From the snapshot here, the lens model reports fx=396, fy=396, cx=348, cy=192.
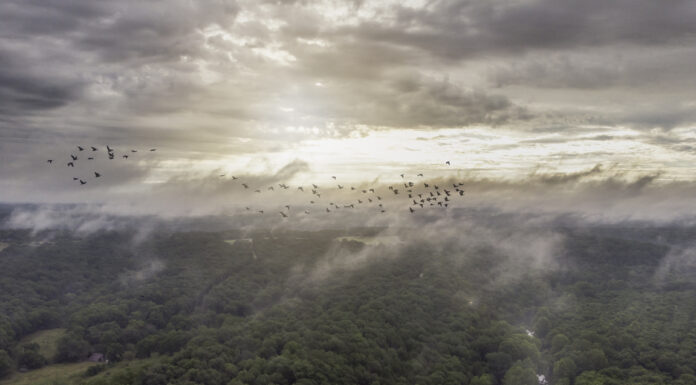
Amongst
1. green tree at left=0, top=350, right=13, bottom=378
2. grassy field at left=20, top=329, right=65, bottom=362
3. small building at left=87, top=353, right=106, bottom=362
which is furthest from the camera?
grassy field at left=20, top=329, right=65, bottom=362

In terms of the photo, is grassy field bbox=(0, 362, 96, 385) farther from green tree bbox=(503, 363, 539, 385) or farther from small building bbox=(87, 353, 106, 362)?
green tree bbox=(503, 363, 539, 385)

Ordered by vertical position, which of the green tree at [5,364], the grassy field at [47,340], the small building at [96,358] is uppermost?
the green tree at [5,364]

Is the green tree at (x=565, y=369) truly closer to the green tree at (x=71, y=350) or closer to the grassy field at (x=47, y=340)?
the green tree at (x=71, y=350)

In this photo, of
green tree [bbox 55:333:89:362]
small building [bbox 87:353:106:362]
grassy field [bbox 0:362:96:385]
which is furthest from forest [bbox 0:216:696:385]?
small building [bbox 87:353:106:362]

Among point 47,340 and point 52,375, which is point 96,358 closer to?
point 52,375

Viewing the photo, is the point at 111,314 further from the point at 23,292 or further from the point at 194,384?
the point at 194,384

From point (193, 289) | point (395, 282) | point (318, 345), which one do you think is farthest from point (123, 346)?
point (395, 282)

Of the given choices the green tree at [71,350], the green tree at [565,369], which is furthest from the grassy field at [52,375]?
the green tree at [565,369]

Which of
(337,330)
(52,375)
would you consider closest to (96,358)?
(52,375)
